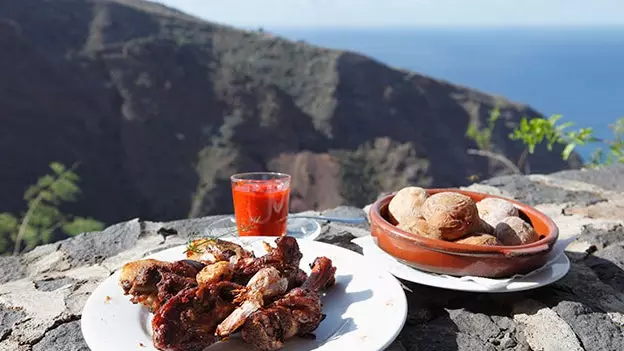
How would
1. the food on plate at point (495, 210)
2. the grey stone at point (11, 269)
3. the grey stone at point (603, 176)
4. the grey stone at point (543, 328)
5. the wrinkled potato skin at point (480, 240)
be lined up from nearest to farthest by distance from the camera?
the grey stone at point (543, 328), the wrinkled potato skin at point (480, 240), the food on plate at point (495, 210), the grey stone at point (11, 269), the grey stone at point (603, 176)

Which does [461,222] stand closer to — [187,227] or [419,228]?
[419,228]

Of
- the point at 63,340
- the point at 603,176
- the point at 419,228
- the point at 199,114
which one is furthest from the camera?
the point at 199,114

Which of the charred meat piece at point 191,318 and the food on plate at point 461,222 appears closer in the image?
the charred meat piece at point 191,318

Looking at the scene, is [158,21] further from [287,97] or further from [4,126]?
[4,126]

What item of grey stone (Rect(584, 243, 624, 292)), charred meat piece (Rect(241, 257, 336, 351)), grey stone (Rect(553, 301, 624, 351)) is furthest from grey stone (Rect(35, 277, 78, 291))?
grey stone (Rect(584, 243, 624, 292))

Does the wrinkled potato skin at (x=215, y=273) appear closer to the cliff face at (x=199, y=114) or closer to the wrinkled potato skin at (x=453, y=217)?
the wrinkled potato skin at (x=453, y=217)

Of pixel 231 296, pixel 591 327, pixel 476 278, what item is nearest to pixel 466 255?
pixel 476 278

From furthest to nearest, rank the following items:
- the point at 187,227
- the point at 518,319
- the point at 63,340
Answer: the point at 187,227 → the point at 518,319 → the point at 63,340

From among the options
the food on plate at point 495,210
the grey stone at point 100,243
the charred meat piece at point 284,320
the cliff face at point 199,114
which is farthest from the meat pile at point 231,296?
the cliff face at point 199,114
